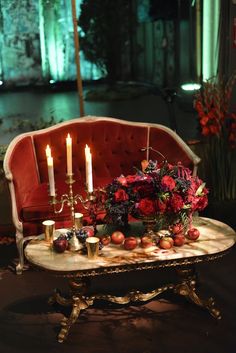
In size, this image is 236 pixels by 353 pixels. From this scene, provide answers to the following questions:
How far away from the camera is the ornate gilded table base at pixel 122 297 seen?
8.85 feet

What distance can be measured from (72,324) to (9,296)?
1.92 feet

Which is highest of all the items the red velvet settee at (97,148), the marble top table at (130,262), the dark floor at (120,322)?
the red velvet settee at (97,148)

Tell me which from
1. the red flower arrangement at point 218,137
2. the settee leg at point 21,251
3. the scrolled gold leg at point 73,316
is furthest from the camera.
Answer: the red flower arrangement at point 218,137

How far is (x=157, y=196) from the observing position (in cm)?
263

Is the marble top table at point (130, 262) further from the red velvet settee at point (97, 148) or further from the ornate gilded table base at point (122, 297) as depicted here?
the red velvet settee at point (97, 148)

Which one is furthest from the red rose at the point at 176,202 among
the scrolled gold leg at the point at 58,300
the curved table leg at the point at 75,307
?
the scrolled gold leg at the point at 58,300

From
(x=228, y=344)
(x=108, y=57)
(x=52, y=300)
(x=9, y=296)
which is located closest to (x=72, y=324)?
(x=52, y=300)

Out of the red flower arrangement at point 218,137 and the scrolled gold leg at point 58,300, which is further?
the red flower arrangement at point 218,137

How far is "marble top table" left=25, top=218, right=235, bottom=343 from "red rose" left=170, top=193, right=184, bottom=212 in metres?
0.23

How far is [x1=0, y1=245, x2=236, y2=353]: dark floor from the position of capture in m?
2.60

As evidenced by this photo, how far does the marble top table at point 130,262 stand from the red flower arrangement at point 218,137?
129 centimetres

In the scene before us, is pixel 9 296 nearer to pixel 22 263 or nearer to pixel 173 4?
pixel 22 263

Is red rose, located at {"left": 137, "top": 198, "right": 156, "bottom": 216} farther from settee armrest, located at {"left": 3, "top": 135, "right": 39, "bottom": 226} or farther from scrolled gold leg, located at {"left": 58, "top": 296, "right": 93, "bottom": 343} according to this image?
settee armrest, located at {"left": 3, "top": 135, "right": 39, "bottom": 226}

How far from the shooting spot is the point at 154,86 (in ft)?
33.2
